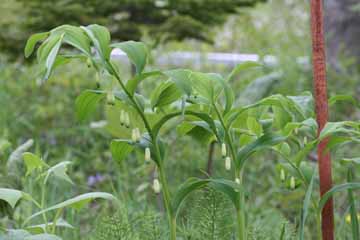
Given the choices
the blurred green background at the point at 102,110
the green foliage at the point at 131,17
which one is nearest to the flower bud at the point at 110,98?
the blurred green background at the point at 102,110

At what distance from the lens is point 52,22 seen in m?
3.47

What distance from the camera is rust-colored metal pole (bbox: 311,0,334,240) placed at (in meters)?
1.28

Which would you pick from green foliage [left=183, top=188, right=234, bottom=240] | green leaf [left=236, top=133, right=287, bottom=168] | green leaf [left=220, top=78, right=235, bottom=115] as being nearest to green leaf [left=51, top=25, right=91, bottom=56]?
green leaf [left=220, top=78, right=235, bottom=115]

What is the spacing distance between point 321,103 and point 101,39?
18.7 inches

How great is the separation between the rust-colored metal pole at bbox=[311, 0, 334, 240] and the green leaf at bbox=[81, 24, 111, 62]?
1.49 ft

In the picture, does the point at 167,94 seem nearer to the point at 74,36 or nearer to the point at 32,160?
the point at 74,36

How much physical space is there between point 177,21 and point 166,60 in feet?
4.84

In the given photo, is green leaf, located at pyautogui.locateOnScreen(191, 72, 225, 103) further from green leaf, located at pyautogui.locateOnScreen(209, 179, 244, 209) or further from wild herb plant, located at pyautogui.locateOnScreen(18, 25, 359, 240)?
green leaf, located at pyautogui.locateOnScreen(209, 179, 244, 209)

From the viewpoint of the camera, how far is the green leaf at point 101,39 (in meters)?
1.03

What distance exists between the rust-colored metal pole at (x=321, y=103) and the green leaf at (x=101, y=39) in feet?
1.49

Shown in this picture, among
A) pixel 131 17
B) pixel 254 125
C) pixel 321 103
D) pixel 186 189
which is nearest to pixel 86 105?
pixel 186 189

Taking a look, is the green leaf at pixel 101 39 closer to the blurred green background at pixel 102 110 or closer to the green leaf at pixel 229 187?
the green leaf at pixel 229 187

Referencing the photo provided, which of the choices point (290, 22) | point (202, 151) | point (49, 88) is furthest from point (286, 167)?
point (290, 22)

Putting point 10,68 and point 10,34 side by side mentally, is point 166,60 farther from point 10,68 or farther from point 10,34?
point 10,34
